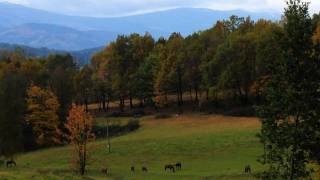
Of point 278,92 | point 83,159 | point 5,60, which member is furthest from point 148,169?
point 5,60

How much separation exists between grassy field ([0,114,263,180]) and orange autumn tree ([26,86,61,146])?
562 centimetres

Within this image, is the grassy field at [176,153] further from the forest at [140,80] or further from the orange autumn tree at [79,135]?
the forest at [140,80]

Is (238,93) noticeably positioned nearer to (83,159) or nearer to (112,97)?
(112,97)

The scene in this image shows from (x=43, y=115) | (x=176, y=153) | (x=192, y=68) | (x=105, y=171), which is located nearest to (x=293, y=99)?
(x=105, y=171)

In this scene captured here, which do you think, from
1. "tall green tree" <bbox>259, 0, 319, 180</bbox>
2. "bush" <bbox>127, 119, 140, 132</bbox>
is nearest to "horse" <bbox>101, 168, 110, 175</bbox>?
"bush" <bbox>127, 119, 140, 132</bbox>

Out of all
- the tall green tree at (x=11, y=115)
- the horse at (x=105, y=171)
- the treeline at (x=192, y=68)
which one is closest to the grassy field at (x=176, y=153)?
the horse at (x=105, y=171)

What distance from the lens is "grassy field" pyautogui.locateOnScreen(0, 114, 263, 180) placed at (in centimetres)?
5583

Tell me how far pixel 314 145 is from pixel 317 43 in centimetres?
512

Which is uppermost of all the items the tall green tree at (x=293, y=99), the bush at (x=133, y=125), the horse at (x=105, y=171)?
the tall green tree at (x=293, y=99)

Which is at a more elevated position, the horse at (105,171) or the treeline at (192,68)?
the treeline at (192,68)

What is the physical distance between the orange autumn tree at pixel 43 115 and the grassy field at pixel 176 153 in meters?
5.62

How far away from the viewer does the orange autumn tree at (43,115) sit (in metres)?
87.1

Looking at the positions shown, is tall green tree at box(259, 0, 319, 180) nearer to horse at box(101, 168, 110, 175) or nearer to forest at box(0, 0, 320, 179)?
forest at box(0, 0, 320, 179)

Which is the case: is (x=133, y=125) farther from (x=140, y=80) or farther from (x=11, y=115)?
(x=11, y=115)
